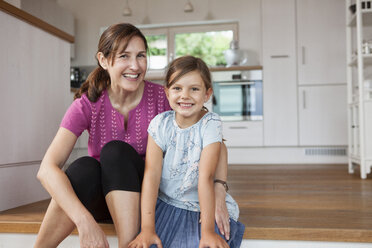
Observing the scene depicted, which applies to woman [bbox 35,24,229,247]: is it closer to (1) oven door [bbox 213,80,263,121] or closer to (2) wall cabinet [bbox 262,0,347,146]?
(1) oven door [bbox 213,80,263,121]

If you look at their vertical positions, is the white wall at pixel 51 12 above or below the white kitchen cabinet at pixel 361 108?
above

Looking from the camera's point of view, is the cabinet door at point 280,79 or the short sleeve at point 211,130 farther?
the cabinet door at point 280,79

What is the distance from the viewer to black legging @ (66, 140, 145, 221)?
1.15 m

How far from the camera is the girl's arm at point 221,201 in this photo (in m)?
1.12

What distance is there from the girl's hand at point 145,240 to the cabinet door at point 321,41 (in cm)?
335

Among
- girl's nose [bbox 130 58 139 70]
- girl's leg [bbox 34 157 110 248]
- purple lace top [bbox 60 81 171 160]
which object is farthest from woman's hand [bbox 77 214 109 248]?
girl's nose [bbox 130 58 139 70]

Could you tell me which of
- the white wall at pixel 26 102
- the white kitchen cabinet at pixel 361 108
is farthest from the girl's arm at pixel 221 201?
the white kitchen cabinet at pixel 361 108

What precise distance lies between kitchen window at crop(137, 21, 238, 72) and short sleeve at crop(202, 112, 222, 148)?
133 inches

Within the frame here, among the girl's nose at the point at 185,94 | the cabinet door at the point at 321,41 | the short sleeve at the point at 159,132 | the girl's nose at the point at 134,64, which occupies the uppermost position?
the cabinet door at the point at 321,41

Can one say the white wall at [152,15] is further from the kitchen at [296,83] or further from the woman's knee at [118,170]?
the woman's knee at [118,170]

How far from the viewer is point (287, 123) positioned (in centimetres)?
409

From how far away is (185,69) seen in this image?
1173 millimetres

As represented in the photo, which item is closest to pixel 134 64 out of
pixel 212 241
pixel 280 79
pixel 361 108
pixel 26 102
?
pixel 212 241

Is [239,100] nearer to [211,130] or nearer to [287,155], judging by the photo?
[287,155]
